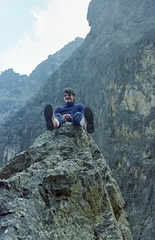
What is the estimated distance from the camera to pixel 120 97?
141 feet

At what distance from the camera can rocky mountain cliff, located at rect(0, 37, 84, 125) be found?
111 meters

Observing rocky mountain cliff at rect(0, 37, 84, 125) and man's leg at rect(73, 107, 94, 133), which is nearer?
man's leg at rect(73, 107, 94, 133)

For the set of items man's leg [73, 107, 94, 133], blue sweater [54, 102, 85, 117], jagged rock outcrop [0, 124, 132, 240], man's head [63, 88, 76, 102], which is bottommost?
jagged rock outcrop [0, 124, 132, 240]

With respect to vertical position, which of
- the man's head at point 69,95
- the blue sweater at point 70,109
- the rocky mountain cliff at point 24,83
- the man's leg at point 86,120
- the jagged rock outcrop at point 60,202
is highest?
the rocky mountain cliff at point 24,83

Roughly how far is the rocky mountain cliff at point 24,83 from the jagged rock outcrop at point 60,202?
101 metres

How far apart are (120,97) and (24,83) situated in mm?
84560

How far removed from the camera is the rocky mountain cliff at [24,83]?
11131 cm

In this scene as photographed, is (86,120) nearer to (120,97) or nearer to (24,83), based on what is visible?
(120,97)

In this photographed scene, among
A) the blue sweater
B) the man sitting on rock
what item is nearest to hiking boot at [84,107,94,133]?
the man sitting on rock

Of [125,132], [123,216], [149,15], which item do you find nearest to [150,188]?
[125,132]

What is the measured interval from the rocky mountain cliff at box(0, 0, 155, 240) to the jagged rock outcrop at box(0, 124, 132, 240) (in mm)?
25576

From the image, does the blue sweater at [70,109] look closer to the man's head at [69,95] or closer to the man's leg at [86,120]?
the man's head at [69,95]

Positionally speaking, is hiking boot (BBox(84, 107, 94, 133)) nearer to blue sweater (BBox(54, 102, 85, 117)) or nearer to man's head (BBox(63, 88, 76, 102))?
blue sweater (BBox(54, 102, 85, 117))

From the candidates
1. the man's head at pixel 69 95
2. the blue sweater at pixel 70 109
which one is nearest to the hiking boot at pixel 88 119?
the blue sweater at pixel 70 109
